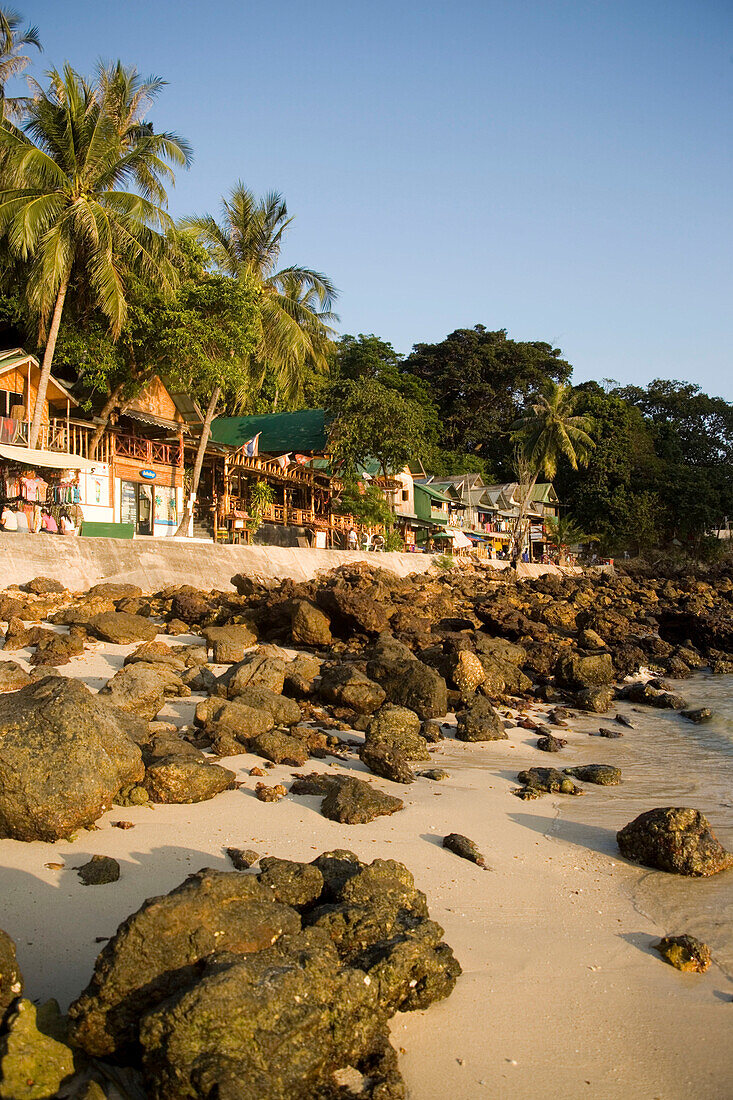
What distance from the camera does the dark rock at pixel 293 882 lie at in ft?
13.3

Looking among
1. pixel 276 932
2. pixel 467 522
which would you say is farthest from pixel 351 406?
pixel 276 932

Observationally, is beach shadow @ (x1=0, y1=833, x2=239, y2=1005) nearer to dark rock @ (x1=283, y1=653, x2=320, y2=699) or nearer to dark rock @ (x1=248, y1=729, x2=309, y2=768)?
dark rock @ (x1=248, y1=729, x2=309, y2=768)

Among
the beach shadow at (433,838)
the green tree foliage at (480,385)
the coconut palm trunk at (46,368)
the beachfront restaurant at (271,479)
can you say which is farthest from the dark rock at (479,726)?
the green tree foliage at (480,385)

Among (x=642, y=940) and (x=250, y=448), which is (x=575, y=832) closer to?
(x=642, y=940)

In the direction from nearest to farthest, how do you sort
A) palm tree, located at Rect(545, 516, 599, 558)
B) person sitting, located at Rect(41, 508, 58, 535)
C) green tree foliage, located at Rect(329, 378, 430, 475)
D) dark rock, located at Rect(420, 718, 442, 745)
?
1. dark rock, located at Rect(420, 718, 442, 745)
2. person sitting, located at Rect(41, 508, 58, 535)
3. green tree foliage, located at Rect(329, 378, 430, 475)
4. palm tree, located at Rect(545, 516, 599, 558)

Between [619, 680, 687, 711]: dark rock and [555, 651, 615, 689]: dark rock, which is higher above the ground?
[555, 651, 615, 689]: dark rock

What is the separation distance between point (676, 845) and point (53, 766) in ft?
15.2

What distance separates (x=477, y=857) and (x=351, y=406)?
2605cm

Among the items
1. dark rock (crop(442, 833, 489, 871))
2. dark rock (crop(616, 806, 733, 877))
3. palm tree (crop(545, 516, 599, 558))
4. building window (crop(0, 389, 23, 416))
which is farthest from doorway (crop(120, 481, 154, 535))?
palm tree (crop(545, 516, 599, 558))

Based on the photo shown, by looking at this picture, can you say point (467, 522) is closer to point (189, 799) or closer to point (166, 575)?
point (166, 575)

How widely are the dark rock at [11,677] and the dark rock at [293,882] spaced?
222 inches

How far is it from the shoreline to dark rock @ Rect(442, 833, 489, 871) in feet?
0.26

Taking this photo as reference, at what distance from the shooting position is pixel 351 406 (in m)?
30.3

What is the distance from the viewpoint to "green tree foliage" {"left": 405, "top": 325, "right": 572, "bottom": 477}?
63188 millimetres
